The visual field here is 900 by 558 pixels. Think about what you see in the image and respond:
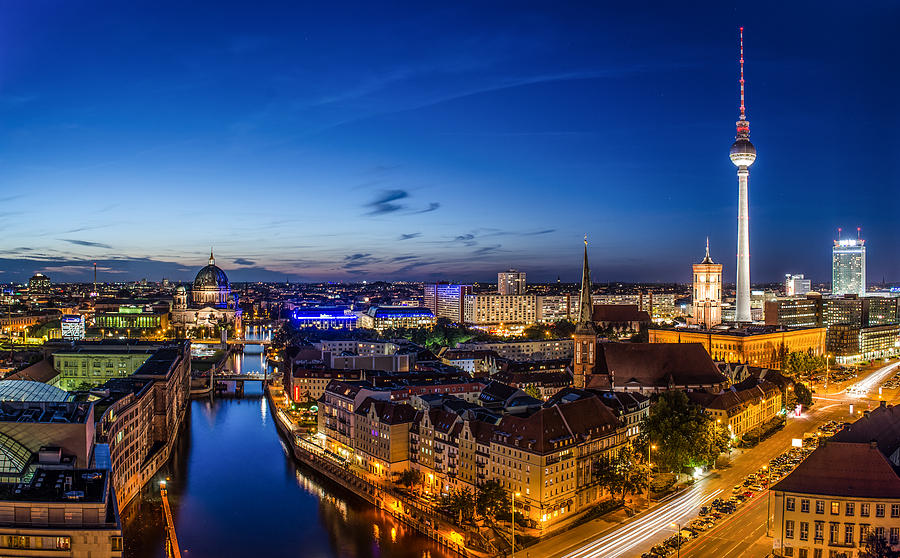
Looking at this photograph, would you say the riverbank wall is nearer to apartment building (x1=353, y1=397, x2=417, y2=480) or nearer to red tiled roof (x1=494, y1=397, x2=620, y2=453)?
apartment building (x1=353, y1=397, x2=417, y2=480)

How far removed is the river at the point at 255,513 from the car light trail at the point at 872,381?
32.5 metres

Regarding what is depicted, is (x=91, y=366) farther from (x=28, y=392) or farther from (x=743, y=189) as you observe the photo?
(x=743, y=189)

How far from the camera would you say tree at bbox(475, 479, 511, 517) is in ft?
66.4

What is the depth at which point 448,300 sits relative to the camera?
96.9m

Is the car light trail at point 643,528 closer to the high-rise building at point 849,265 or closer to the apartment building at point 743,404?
the apartment building at point 743,404

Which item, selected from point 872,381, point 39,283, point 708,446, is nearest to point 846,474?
point 708,446

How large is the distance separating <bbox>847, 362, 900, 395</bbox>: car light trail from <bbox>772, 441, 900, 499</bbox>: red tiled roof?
28.5 meters

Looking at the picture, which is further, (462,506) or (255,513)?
(255,513)

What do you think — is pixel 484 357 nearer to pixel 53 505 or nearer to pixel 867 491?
pixel 867 491

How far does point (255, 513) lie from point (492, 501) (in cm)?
870

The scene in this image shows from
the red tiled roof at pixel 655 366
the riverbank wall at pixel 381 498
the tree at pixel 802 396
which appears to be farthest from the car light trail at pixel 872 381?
the riverbank wall at pixel 381 498

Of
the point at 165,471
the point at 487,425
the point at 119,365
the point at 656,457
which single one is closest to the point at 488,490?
the point at 487,425

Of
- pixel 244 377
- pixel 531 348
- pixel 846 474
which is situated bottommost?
pixel 244 377

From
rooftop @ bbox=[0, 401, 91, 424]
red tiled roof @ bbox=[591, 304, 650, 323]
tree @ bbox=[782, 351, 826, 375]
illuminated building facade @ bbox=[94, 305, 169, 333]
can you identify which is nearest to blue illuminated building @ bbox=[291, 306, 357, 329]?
illuminated building facade @ bbox=[94, 305, 169, 333]
